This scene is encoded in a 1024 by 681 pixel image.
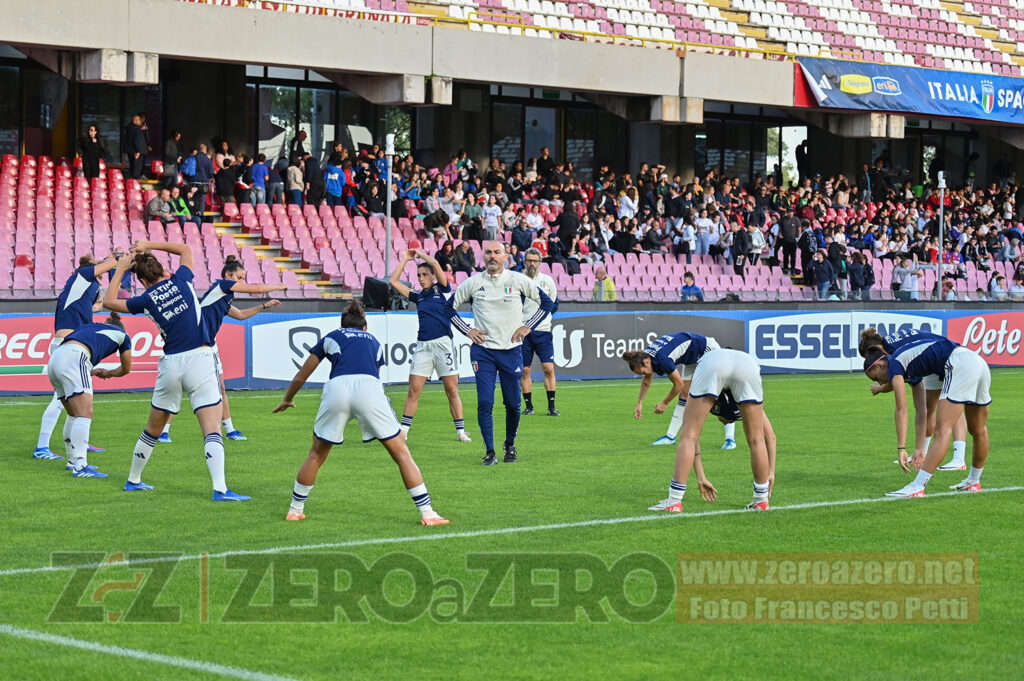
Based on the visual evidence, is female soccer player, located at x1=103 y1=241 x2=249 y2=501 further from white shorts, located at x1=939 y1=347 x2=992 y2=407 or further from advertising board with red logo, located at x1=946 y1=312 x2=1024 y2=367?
advertising board with red logo, located at x1=946 y1=312 x2=1024 y2=367

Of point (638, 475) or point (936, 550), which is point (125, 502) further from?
point (936, 550)

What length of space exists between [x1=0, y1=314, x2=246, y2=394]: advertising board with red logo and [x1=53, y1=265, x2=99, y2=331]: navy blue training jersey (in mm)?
6220

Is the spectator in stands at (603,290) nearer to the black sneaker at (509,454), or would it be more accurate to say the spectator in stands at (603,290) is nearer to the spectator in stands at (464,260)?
the spectator in stands at (464,260)

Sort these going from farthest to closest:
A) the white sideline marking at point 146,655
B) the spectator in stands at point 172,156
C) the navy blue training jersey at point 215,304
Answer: the spectator in stands at point 172,156
the navy blue training jersey at point 215,304
the white sideline marking at point 146,655

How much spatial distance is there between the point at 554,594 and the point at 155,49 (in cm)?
2536

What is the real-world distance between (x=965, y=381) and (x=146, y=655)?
7719mm

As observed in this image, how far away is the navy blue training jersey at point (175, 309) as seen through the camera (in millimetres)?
11539

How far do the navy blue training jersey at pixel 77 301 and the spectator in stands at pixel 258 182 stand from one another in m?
17.0

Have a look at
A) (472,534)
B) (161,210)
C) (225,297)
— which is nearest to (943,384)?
(472,534)

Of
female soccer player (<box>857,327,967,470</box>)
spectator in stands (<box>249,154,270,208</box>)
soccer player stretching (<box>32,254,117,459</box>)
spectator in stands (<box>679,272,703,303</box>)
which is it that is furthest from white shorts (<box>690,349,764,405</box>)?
spectator in stands (<box>249,154,270,208</box>)

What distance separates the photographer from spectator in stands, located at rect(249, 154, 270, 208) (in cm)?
3128

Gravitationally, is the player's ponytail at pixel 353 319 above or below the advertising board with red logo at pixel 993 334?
above

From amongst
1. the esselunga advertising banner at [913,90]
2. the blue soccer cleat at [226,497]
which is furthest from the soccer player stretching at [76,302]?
the esselunga advertising banner at [913,90]

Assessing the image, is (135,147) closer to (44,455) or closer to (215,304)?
(44,455)
